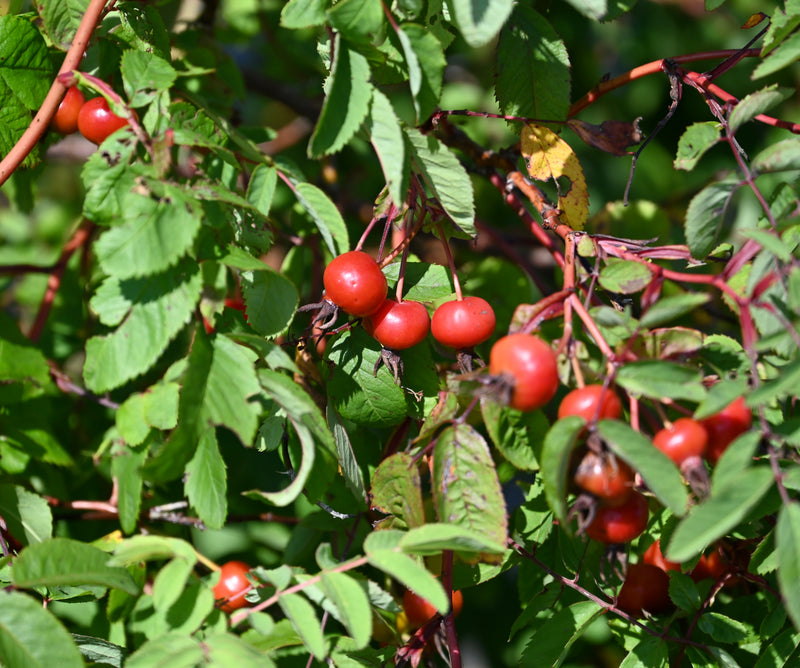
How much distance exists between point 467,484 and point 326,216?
475 mm

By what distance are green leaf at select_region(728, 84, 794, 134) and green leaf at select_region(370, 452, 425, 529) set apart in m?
0.66

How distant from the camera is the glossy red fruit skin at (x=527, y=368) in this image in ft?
2.83

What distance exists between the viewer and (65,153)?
2611 mm

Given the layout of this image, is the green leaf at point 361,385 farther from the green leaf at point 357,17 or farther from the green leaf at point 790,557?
the green leaf at point 790,557

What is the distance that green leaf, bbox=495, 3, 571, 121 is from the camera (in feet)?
4.29

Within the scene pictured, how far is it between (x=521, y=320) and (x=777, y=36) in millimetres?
548

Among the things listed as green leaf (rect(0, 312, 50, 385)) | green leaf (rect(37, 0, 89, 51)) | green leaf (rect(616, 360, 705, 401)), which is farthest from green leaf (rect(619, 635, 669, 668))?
green leaf (rect(37, 0, 89, 51))

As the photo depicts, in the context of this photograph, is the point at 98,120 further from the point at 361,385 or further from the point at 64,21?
the point at 361,385

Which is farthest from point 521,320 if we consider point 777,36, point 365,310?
point 777,36

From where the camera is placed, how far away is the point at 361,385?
1206 mm

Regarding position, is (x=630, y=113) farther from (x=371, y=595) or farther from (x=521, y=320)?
(x=371, y=595)

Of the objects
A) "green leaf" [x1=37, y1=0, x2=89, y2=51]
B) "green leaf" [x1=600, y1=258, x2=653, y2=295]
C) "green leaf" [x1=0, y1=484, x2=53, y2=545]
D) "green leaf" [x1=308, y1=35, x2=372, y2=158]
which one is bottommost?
"green leaf" [x1=0, y1=484, x2=53, y2=545]

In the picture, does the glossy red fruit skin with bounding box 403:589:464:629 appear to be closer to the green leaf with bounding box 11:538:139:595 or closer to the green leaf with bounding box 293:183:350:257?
the green leaf with bounding box 11:538:139:595

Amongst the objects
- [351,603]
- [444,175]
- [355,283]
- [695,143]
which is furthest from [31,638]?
[695,143]
